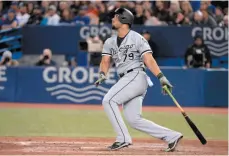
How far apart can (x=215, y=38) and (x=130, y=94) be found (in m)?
10.2

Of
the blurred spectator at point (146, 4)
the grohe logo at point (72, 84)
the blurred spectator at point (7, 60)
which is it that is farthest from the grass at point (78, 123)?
the blurred spectator at point (146, 4)

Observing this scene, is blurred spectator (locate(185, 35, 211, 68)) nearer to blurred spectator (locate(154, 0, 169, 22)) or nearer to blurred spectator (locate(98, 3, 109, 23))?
blurred spectator (locate(154, 0, 169, 22))

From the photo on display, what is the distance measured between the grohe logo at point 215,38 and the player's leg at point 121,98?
987cm

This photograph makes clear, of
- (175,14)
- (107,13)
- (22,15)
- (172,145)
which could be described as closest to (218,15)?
(175,14)

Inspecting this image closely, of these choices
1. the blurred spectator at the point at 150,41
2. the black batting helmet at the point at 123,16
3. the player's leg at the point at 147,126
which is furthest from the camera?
the blurred spectator at the point at 150,41

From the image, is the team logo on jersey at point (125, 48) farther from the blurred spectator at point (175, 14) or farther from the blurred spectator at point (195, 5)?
the blurred spectator at point (195, 5)

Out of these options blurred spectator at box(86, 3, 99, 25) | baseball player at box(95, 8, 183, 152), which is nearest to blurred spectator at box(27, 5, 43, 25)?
blurred spectator at box(86, 3, 99, 25)

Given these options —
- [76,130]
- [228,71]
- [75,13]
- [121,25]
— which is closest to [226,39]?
[228,71]

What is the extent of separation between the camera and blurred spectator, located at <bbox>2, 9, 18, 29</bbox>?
18172 mm

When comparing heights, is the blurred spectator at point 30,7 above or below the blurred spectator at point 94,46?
above

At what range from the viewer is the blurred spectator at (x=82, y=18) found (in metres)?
18.2

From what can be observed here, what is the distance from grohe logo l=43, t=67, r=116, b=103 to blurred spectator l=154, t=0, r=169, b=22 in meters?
3.03

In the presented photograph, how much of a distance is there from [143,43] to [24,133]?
316cm

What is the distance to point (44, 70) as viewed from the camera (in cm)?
1620
